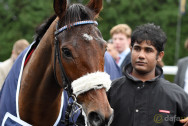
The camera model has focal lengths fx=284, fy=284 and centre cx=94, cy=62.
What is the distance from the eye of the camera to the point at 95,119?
217cm

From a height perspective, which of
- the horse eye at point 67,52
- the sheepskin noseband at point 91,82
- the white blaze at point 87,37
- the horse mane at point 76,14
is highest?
the horse mane at point 76,14

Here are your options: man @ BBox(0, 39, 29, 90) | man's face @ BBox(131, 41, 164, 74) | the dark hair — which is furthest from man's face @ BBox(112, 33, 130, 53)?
man's face @ BBox(131, 41, 164, 74)

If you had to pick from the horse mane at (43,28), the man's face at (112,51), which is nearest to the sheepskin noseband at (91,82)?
the horse mane at (43,28)

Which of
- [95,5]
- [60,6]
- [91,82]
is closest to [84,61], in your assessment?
[91,82]

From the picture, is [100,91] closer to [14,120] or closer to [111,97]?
[111,97]

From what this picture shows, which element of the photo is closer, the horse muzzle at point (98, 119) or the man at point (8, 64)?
the horse muzzle at point (98, 119)

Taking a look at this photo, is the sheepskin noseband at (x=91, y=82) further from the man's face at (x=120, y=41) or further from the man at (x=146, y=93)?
the man's face at (x=120, y=41)

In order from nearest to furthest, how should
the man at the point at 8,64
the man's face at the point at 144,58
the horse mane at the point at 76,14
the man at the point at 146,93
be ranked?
the horse mane at the point at 76,14
the man at the point at 146,93
the man's face at the point at 144,58
the man at the point at 8,64

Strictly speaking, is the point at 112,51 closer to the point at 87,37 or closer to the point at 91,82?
the point at 87,37

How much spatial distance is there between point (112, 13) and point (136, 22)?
1656 mm

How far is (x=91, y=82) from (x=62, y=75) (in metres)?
0.34

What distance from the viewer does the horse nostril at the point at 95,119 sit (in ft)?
6.99

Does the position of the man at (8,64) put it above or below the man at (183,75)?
above

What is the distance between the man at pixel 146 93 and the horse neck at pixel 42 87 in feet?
1.93
